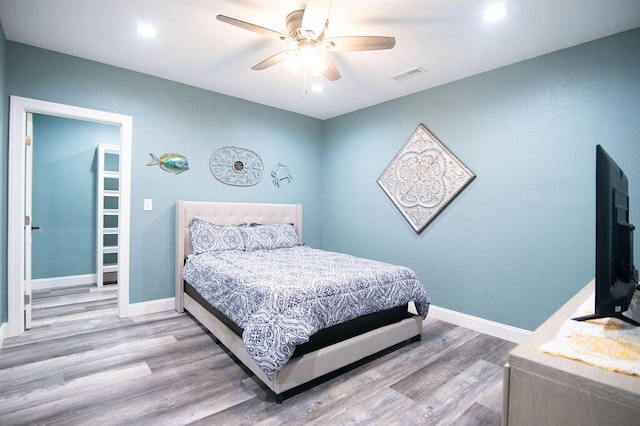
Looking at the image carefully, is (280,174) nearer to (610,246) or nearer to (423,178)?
(423,178)

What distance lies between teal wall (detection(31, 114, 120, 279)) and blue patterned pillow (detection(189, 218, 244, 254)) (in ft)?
7.76

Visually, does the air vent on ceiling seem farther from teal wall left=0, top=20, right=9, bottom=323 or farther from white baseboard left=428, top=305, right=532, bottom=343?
teal wall left=0, top=20, right=9, bottom=323

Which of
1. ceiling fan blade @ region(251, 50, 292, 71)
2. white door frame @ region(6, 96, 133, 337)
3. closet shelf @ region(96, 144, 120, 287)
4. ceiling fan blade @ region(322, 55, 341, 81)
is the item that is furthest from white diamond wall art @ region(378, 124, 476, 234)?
closet shelf @ region(96, 144, 120, 287)

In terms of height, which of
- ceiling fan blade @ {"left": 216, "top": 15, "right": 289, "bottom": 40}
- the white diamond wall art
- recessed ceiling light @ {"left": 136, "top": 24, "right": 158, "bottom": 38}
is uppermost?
recessed ceiling light @ {"left": 136, "top": 24, "right": 158, "bottom": 38}

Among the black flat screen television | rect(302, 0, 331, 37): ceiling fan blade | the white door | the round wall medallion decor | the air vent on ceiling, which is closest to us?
the black flat screen television

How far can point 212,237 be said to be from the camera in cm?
358

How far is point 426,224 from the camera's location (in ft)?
12.1

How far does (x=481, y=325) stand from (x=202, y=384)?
2.65 m

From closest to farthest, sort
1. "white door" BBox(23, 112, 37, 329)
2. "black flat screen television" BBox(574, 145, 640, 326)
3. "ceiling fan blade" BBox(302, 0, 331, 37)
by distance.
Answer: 1. "black flat screen television" BBox(574, 145, 640, 326)
2. "ceiling fan blade" BBox(302, 0, 331, 37)
3. "white door" BBox(23, 112, 37, 329)

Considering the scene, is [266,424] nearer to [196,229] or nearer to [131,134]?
[196,229]

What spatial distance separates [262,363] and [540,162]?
9.41ft

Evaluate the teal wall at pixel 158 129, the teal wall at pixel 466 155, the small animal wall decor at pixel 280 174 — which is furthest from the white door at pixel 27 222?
the small animal wall decor at pixel 280 174

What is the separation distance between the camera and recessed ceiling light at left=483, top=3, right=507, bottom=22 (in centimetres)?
219

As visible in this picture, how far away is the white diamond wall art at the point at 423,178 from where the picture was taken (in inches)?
136
